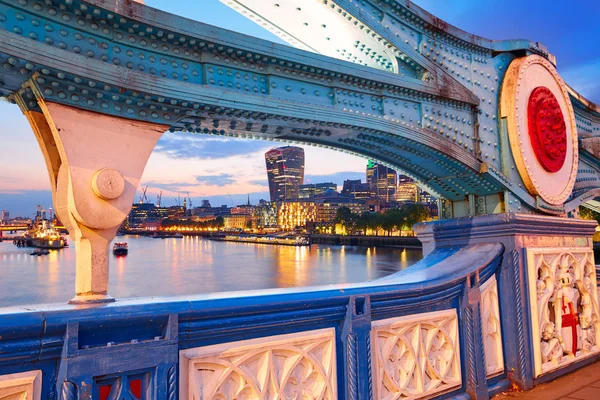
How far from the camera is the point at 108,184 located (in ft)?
9.56

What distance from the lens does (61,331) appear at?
2.04m

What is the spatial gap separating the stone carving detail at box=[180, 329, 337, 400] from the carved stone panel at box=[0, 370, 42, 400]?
2.09ft

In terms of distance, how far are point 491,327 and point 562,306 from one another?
3.47 feet

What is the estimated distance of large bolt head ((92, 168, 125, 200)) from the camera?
288 cm

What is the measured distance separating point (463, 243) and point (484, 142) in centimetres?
130

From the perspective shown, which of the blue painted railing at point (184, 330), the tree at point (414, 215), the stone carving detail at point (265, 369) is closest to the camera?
the blue painted railing at point (184, 330)

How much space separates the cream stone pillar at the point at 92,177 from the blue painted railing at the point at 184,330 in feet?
2.33

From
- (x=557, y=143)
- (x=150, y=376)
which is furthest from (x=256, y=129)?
(x=557, y=143)

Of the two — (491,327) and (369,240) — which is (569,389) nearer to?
(491,327)

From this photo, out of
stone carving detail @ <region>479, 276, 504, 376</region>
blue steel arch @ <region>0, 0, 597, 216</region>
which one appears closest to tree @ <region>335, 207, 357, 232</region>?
blue steel arch @ <region>0, 0, 597, 216</region>

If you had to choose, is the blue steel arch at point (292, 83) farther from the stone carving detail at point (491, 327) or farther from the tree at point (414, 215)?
the tree at point (414, 215)

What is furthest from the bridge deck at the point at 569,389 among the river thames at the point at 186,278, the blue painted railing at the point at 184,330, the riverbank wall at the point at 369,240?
the riverbank wall at the point at 369,240

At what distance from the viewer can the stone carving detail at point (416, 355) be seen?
128 inches

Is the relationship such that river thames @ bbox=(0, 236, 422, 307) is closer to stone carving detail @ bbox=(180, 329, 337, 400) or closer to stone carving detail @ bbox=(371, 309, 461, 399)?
stone carving detail @ bbox=(371, 309, 461, 399)
